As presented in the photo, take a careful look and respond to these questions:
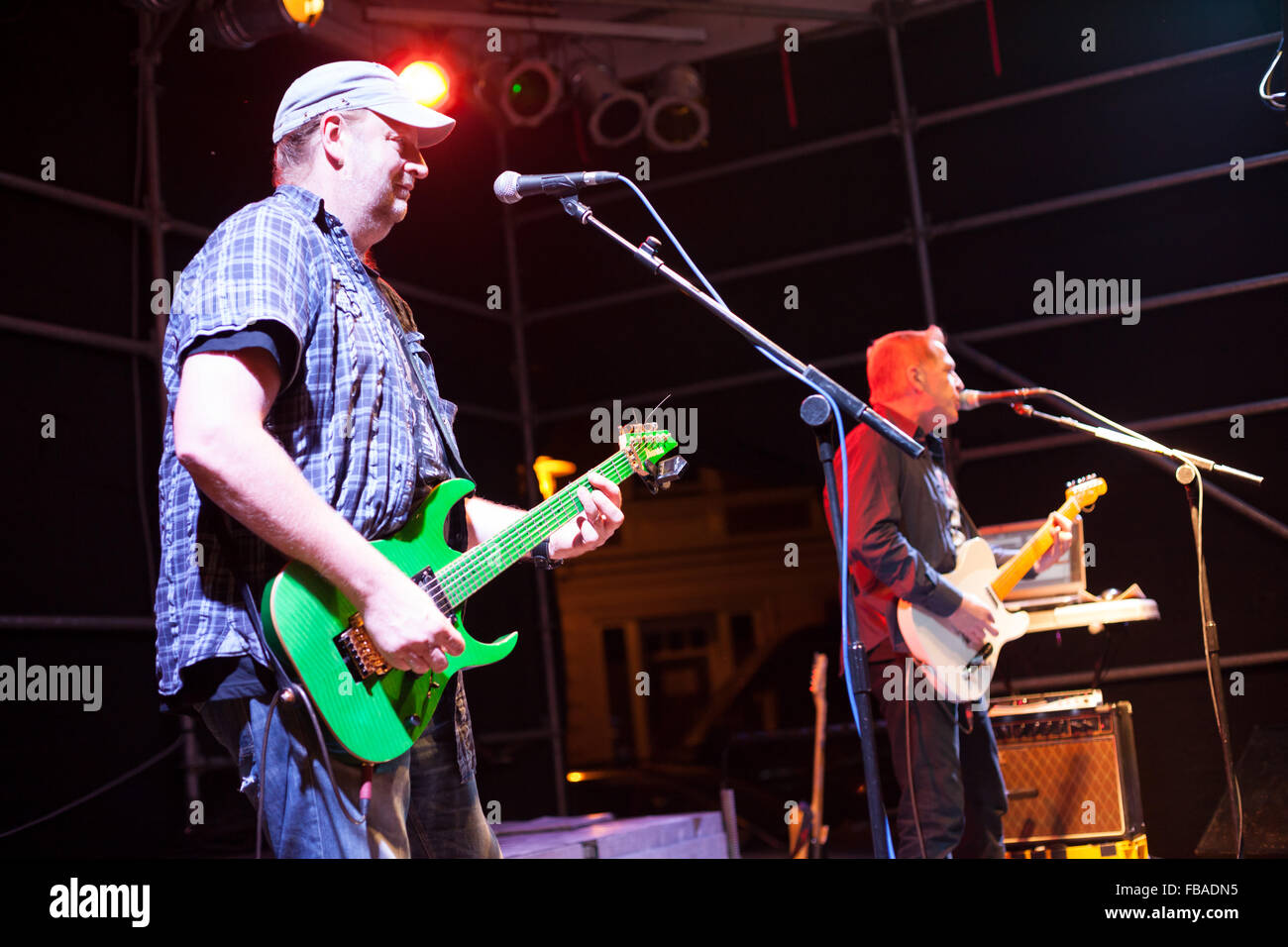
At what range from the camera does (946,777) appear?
358 centimetres

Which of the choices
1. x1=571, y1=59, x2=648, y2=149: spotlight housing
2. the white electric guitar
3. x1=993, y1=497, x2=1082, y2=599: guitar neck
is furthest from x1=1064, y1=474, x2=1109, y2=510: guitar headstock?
x1=571, y1=59, x2=648, y2=149: spotlight housing

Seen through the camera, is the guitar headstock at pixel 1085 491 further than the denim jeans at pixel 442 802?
Yes

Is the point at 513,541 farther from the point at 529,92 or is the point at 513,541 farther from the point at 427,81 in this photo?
the point at 529,92

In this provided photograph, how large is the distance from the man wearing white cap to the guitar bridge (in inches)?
2.0

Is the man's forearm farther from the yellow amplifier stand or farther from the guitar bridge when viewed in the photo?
the yellow amplifier stand

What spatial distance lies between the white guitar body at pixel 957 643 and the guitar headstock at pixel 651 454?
167 centimetres

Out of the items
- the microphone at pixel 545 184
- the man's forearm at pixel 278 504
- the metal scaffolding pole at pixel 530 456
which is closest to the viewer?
the man's forearm at pixel 278 504

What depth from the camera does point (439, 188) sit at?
20.6 ft

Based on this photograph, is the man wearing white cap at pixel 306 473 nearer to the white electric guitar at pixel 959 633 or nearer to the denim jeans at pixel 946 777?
the denim jeans at pixel 946 777

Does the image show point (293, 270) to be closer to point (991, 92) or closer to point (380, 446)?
point (380, 446)

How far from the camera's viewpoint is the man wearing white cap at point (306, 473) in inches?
64.6

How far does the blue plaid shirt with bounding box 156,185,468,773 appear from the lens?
1711 mm

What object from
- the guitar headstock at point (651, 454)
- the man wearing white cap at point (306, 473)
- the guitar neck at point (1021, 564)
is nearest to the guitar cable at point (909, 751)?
the guitar neck at point (1021, 564)
